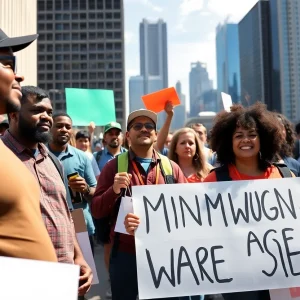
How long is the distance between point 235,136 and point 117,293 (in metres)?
1.40

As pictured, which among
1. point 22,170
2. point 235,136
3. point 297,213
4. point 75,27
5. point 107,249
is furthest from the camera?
point 75,27

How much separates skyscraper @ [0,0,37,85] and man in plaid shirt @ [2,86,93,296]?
82.0ft

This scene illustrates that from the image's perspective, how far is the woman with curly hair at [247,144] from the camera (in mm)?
3010

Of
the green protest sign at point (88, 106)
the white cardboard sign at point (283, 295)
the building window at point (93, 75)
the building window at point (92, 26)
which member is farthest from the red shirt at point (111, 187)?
the building window at point (92, 26)

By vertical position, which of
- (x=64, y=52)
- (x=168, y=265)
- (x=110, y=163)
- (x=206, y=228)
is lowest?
(x=168, y=265)

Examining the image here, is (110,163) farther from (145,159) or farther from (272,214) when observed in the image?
(272,214)

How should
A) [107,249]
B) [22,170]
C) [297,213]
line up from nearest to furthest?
[22,170]
[297,213]
[107,249]

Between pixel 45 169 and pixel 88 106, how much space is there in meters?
4.18

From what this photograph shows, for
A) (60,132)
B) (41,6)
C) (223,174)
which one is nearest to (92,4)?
(41,6)

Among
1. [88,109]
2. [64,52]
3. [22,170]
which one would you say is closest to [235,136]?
[22,170]

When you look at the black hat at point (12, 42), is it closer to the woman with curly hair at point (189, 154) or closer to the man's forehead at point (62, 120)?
the man's forehead at point (62, 120)

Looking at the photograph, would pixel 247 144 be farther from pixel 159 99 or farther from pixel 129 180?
pixel 159 99

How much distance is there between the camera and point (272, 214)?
9.32 ft

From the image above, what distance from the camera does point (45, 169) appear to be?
2.53 meters
